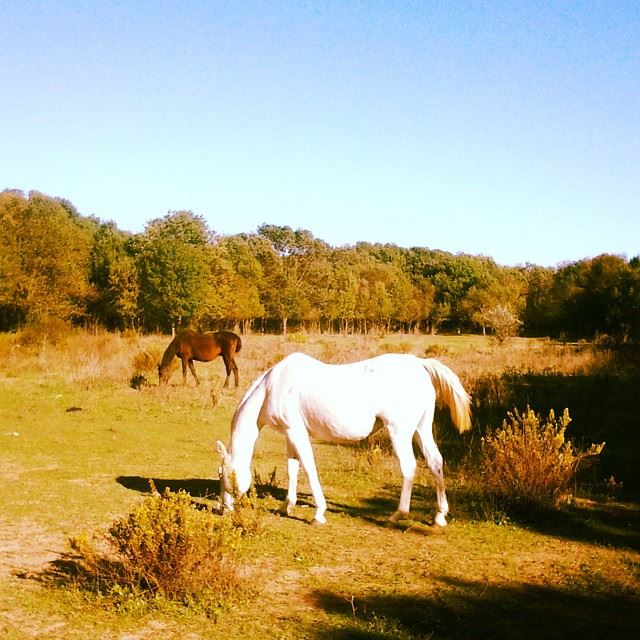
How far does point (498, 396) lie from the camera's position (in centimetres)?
1411

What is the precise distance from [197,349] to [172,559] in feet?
44.0

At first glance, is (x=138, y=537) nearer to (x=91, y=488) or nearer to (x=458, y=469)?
(x=91, y=488)

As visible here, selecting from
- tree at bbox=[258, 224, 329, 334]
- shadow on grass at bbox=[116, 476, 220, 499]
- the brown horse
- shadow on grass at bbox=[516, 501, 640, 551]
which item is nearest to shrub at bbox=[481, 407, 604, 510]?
shadow on grass at bbox=[516, 501, 640, 551]

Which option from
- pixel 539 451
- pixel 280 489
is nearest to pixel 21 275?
pixel 280 489

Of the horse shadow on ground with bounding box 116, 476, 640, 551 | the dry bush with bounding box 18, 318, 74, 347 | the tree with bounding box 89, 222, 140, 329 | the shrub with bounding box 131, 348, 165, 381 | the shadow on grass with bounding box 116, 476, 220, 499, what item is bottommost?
the shadow on grass with bounding box 116, 476, 220, 499

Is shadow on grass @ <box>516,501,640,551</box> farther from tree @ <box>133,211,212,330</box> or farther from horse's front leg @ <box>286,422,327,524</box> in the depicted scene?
tree @ <box>133,211,212,330</box>

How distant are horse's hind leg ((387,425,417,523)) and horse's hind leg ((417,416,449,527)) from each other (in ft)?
0.69

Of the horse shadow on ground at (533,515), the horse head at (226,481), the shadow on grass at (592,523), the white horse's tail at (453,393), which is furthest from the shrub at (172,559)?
the shadow on grass at (592,523)

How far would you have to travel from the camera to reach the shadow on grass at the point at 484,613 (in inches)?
163

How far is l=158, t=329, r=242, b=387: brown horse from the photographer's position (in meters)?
17.2

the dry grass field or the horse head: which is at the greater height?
the horse head

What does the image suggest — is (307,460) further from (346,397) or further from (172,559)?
(172,559)

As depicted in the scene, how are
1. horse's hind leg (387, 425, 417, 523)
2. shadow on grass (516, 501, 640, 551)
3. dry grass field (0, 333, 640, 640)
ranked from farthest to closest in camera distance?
horse's hind leg (387, 425, 417, 523), shadow on grass (516, 501, 640, 551), dry grass field (0, 333, 640, 640)

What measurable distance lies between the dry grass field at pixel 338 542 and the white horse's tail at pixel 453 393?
103cm
